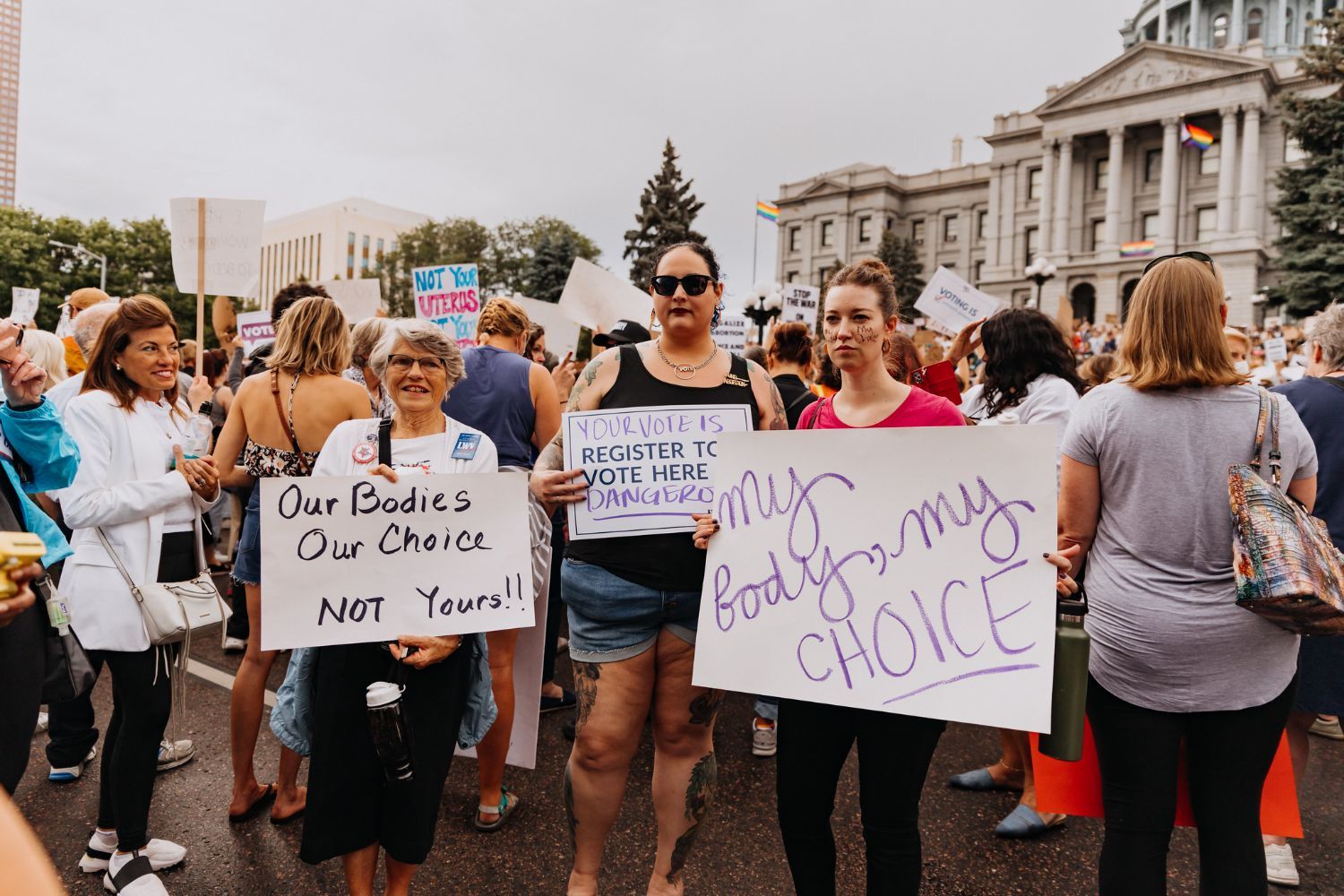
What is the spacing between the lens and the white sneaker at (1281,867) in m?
2.86

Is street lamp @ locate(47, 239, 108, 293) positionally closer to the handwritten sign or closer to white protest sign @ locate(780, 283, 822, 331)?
the handwritten sign

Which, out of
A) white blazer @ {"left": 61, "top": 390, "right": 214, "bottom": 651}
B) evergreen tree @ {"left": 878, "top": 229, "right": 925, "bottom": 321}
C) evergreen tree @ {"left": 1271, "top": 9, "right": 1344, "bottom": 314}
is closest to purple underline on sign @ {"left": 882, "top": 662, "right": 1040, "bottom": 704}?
white blazer @ {"left": 61, "top": 390, "right": 214, "bottom": 651}

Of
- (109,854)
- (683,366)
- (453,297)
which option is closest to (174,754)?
(109,854)

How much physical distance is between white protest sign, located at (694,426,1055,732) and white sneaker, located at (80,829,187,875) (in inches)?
81.9

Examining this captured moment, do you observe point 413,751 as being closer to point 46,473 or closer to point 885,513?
point 46,473

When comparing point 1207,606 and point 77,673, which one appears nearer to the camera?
point 1207,606

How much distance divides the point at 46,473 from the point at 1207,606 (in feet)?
10.7

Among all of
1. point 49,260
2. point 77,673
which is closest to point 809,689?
point 77,673

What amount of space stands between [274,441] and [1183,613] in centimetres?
315

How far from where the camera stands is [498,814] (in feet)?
10.4

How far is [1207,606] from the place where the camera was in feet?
6.44

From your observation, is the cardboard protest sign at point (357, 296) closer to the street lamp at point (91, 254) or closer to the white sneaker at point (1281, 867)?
the white sneaker at point (1281, 867)

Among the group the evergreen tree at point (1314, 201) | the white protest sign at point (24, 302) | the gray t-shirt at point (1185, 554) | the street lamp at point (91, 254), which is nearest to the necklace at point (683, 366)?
the gray t-shirt at point (1185, 554)

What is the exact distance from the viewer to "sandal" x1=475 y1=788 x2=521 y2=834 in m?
3.14
